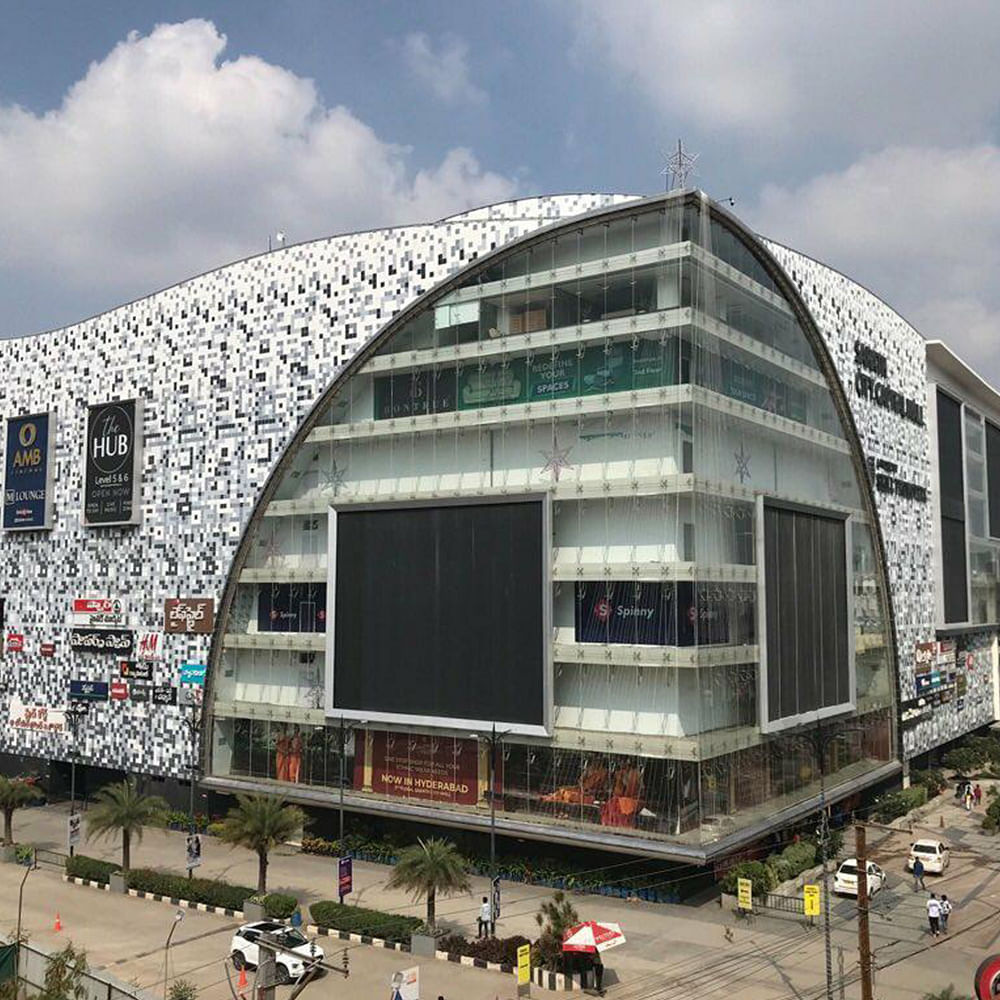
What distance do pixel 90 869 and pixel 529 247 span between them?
3398cm

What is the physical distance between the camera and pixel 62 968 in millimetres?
26172

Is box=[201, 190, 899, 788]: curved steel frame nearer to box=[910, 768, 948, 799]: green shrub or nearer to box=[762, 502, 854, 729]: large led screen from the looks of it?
box=[762, 502, 854, 729]: large led screen

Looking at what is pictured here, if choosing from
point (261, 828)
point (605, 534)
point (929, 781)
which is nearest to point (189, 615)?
point (261, 828)

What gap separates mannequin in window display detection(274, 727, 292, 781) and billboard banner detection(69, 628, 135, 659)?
11.6 metres

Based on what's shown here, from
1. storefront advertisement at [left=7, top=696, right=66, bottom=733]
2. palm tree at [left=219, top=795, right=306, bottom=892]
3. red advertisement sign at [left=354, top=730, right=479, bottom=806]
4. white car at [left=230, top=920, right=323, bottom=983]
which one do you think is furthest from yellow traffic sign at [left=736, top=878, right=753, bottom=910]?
storefront advertisement at [left=7, top=696, right=66, bottom=733]

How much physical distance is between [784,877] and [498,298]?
94.2 ft

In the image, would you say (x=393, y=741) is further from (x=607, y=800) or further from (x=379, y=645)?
(x=607, y=800)

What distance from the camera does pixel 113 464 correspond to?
63219 millimetres

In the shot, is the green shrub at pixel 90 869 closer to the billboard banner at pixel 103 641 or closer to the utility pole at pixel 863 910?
the billboard banner at pixel 103 641

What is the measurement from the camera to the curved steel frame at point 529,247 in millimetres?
48938

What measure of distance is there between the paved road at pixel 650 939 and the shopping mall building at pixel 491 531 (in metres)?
3.15

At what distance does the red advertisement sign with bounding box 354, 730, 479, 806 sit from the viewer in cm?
5009

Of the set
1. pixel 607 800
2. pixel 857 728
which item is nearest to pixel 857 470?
pixel 857 728

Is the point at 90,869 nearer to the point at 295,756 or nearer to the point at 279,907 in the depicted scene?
the point at 295,756
